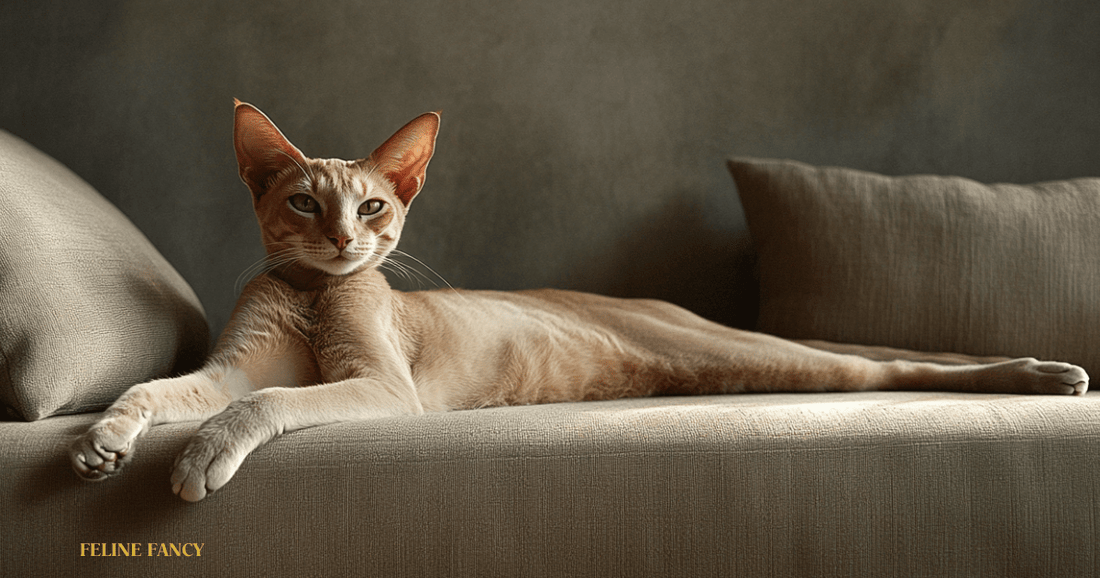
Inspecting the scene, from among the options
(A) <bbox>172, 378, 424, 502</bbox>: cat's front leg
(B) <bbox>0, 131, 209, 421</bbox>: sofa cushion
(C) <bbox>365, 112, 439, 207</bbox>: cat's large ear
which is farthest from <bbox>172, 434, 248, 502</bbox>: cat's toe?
(C) <bbox>365, 112, 439, 207</bbox>: cat's large ear

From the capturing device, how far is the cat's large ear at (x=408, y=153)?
4.06 feet

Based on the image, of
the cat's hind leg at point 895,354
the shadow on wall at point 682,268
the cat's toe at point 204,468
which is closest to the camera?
the cat's toe at point 204,468

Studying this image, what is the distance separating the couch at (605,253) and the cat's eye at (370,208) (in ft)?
1.34

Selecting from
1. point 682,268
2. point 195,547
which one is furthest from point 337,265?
point 682,268

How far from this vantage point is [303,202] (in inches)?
46.4

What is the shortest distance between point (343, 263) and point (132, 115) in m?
1.06

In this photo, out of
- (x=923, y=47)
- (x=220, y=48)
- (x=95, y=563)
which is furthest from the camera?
(x=923, y=47)

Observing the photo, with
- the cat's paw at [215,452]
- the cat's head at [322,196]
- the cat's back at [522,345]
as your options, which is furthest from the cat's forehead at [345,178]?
the cat's paw at [215,452]

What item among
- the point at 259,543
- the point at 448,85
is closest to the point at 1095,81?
the point at 448,85

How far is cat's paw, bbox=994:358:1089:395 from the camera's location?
1.20 m

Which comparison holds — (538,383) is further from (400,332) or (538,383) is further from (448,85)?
(448,85)

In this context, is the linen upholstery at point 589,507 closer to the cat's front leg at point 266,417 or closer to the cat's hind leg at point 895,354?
the cat's front leg at point 266,417

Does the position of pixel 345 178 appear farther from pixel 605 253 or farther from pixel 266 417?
Result: pixel 605 253

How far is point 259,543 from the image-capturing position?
2.82 ft
